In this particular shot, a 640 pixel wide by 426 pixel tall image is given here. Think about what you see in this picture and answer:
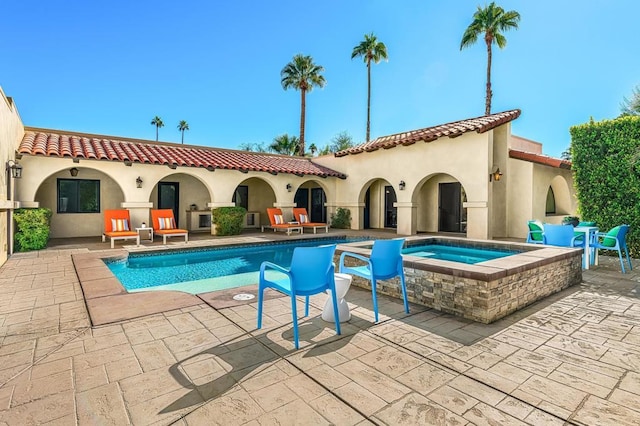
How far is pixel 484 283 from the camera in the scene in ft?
14.4

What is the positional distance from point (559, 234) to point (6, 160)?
1395 cm

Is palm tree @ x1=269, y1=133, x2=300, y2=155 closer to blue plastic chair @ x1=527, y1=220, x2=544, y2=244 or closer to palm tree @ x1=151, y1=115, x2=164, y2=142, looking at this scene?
blue plastic chair @ x1=527, y1=220, x2=544, y2=244

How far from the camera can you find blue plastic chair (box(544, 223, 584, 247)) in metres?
7.86

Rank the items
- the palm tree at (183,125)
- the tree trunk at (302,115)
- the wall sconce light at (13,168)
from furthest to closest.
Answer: the palm tree at (183,125) < the tree trunk at (302,115) < the wall sconce light at (13,168)

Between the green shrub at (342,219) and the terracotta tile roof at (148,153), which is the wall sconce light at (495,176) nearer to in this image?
the green shrub at (342,219)

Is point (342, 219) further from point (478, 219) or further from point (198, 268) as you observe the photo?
point (198, 268)

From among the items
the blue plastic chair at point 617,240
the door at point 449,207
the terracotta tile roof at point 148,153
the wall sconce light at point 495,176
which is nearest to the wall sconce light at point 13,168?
the terracotta tile roof at point 148,153

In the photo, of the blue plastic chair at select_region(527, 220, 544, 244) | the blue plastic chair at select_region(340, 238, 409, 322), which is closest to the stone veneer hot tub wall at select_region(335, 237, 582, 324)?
the blue plastic chair at select_region(340, 238, 409, 322)

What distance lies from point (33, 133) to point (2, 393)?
13870mm

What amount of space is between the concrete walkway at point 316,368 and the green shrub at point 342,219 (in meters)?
13.3

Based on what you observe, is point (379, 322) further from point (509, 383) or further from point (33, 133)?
point (33, 133)

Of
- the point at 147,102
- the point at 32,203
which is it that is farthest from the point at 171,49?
the point at 147,102

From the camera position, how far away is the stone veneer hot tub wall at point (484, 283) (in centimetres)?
446

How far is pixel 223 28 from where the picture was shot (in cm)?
1894
